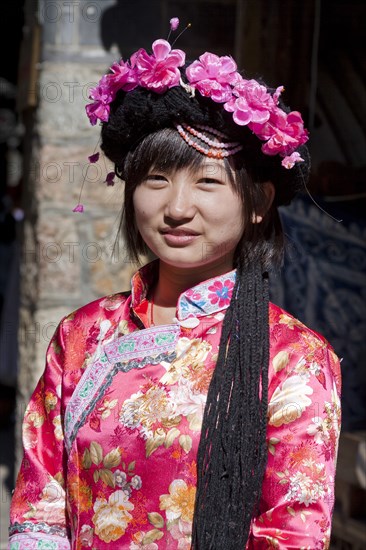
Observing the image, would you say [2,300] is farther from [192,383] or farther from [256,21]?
[192,383]

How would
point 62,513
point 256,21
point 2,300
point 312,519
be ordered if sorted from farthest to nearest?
point 2,300
point 256,21
point 62,513
point 312,519

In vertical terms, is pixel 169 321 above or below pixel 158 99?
below

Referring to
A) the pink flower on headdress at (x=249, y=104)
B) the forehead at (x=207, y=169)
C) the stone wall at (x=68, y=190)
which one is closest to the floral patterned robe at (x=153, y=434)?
the forehead at (x=207, y=169)

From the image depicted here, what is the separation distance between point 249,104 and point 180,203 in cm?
22

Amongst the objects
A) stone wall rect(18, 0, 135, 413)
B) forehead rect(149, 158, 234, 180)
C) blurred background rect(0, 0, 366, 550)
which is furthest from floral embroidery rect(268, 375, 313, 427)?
stone wall rect(18, 0, 135, 413)

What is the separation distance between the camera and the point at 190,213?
5.18ft

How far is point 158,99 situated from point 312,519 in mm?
794

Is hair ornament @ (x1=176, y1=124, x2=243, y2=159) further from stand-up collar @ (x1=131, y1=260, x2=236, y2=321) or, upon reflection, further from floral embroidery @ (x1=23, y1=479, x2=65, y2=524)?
floral embroidery @ (x1=23, y1=479, x2=65, y2=524)

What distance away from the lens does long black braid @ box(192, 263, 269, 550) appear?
1.50 m

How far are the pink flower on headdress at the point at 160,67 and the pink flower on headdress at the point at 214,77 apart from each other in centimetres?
3

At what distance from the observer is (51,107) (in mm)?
3371

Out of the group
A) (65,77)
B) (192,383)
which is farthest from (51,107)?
(192,383)

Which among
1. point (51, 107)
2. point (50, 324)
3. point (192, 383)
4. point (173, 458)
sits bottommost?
point (50, 324)

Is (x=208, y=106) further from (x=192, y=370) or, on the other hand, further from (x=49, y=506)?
(x=49, y=506)
